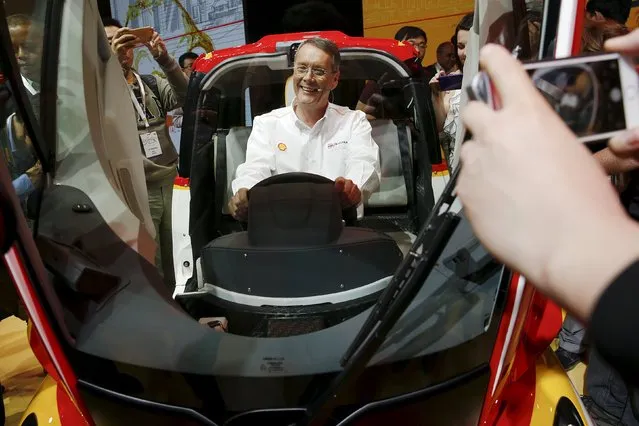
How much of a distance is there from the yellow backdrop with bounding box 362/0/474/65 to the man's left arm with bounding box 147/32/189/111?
73 centimetres

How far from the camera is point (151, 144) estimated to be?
2312mm

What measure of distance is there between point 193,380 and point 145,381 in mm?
74

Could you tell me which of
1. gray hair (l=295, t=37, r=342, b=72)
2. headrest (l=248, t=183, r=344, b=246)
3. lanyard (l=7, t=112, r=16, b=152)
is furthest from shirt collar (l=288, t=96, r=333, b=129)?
lanyard (l=7, t=112, r=16, b=152)

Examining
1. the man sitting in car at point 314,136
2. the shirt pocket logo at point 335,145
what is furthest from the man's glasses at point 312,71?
the shirt pocket logo at point 335,145

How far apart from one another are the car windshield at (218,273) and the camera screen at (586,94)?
0.79ft

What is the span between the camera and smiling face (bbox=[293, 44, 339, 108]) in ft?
5.60

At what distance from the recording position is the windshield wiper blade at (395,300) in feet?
2.31

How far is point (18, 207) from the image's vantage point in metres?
0.83

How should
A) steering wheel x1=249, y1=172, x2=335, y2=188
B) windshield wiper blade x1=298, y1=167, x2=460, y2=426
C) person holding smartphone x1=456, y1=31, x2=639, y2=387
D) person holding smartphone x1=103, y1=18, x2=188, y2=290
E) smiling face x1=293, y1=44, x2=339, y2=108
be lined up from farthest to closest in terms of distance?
person holding smartphone x1=103, y1=18, x2=188, y2=290 < smiling face x1=293, y1=44, x2=339, y2=108 < steering wheel x1=249, y1=172, x2=335, y2=188 < windshield wiper blade x1=298, y1=167, x2=460, y2=426 < person holding smartphone x1=456, y1=31, x2=639, y2=387

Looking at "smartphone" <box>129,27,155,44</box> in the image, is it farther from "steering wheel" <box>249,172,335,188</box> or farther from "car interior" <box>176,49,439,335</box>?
"steering wheel" <box>249,172,335,188</box>

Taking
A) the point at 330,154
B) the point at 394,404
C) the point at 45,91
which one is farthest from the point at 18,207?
the point at 330,154

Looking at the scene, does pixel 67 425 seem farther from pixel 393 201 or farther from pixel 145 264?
pixel 393 201

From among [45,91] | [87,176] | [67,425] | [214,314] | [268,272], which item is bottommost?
[67,425]

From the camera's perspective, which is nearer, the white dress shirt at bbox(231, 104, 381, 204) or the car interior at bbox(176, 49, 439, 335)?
the car interior at bbox(176, 49, 439, 335)
